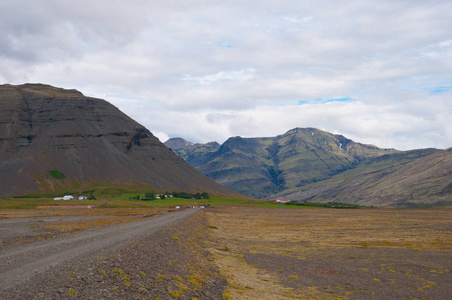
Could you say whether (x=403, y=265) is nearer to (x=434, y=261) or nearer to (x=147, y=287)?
(x=434, y=261)

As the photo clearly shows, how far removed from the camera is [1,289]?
15.3 meters

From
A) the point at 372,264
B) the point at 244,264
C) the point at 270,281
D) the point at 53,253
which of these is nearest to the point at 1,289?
the point at 53,253

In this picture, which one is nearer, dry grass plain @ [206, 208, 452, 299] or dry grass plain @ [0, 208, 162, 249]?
dry grass plain @ [206, 208, 452, 299]

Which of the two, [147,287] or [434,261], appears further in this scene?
[434,261]

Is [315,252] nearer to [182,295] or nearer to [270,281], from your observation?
[270,281]

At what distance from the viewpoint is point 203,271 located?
1084 inches

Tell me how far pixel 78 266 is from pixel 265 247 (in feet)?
106

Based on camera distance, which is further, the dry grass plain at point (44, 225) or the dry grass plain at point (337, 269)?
the dry grass plain at point (44, 225)

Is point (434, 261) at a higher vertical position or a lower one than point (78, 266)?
lower

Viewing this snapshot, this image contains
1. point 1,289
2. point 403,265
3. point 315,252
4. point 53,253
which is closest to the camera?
point 1,289

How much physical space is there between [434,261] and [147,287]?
32.2 m

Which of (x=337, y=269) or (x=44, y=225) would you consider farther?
(x=44, y=225)

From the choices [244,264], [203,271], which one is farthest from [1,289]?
[244,264]

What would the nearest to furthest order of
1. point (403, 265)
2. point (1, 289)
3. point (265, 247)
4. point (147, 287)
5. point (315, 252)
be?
point (1, 289) → point (147, 287) → point (403, 265) → point (315, 252) → point (265, 247)
